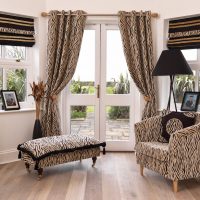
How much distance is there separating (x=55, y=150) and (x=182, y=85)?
7.43 feet

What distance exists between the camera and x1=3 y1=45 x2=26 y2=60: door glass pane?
14.6 ft

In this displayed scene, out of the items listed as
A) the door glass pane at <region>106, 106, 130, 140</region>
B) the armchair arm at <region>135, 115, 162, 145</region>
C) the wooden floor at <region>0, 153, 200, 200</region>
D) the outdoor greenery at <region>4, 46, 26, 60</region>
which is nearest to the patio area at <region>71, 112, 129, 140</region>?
the door glass pane at <region>106, 106, 130, 140</region>

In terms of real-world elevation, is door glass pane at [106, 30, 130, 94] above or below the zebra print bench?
above

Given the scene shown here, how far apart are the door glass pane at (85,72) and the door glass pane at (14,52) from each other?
2.83ft

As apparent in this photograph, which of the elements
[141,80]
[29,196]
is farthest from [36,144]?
[141,80]

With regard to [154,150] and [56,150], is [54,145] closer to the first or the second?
[56,150]

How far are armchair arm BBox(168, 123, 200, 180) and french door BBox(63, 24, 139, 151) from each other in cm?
173

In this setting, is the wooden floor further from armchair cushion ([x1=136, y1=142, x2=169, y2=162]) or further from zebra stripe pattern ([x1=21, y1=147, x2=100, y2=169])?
armchair cushion ([x1=136, y1=142, x2=169, y2=162])

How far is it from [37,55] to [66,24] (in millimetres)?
647

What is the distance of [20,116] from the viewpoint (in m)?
4.34

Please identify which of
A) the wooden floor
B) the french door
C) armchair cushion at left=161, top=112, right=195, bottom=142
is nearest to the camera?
the wooden floor

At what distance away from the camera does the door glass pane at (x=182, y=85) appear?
4.56m

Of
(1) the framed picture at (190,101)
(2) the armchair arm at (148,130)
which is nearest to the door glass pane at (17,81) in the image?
(2) the armchair arm at (148,130)

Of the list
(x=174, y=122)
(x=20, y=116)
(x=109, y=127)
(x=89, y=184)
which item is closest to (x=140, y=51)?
(x=109, y=127)
